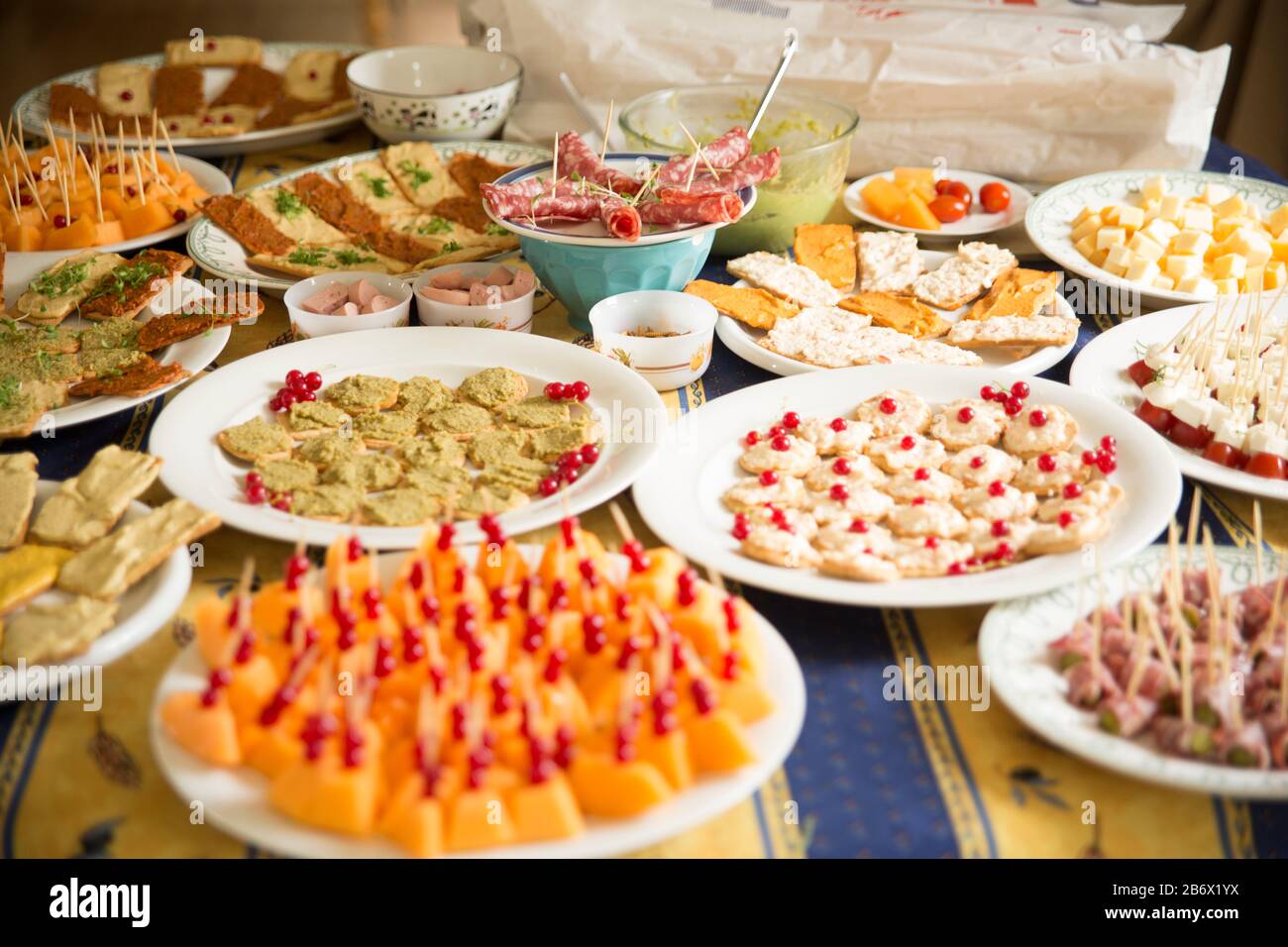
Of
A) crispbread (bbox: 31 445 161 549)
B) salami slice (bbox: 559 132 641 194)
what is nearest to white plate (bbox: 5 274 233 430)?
crispbread (bbox: 31 445 161 549)

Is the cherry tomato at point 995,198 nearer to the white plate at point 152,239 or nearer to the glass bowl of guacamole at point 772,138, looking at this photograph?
the glass bowl of guacamole at point 772,138

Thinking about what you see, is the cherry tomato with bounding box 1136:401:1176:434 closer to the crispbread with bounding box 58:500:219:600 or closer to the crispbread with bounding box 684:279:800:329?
the crispbread with bounding box 684:279:800:329

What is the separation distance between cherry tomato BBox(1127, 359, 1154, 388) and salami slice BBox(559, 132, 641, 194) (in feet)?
3.83

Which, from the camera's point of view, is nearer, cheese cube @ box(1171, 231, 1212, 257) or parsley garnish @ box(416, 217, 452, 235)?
cheese cube @ box(1171, 231, 1212, 257)

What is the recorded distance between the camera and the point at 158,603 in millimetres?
1661

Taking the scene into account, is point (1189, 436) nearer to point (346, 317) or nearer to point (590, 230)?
point (590, 230)

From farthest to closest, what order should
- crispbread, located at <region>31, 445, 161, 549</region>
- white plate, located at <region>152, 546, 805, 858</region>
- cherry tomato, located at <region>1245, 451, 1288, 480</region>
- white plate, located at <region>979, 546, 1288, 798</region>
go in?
1. cherry tomato, located at <region>1245, 451, 1288, 480</region>
2. crispbread, located at <region>31, 445, 161, 549</region>
3. white plate, located at <region>979, 546, 1288, 798</region>
4. white plate, located at <region>152, 546, 805, 858</region>

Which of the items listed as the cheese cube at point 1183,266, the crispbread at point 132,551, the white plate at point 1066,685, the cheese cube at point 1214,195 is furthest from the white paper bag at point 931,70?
the crispbread at point 132,551

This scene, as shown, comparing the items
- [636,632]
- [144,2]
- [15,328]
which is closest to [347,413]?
[15,328]

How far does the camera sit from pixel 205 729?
139 centimetres

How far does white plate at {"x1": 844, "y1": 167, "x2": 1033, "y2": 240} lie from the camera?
121 inches

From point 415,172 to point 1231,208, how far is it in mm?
2218
